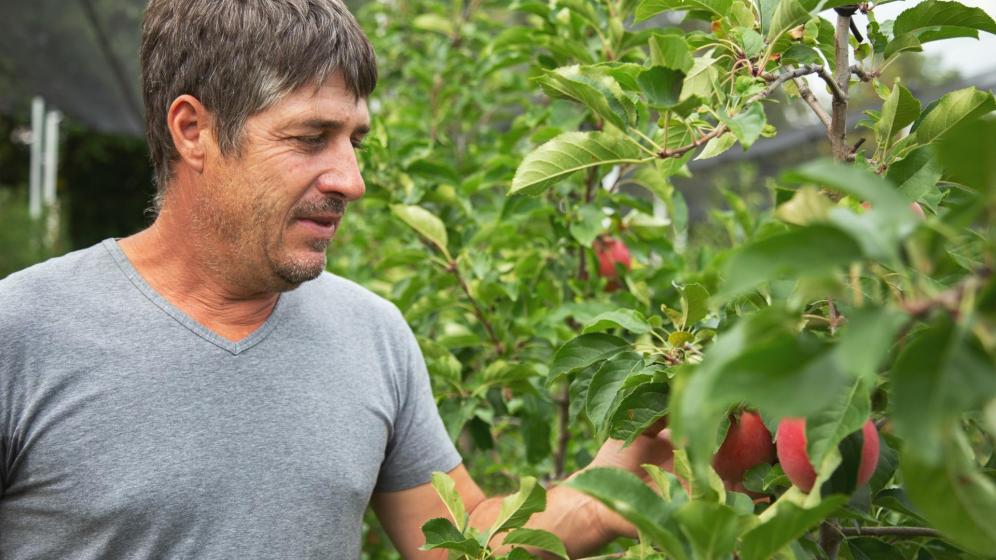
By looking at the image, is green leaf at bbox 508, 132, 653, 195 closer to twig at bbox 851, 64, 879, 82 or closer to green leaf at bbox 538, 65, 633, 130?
green leaf at bbox 538, 65, 633, 130

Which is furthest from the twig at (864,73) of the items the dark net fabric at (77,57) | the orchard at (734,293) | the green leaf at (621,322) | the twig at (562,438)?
the dark net fabric at (77,57)

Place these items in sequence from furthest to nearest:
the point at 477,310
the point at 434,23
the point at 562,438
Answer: the point at 434,23 → the point at 562,438 → the point at 477,310

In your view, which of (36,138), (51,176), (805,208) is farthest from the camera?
(51,176)

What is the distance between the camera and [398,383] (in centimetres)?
160

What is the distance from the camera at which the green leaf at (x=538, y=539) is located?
94cm

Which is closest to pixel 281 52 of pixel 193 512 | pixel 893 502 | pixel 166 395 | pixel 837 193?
pixel 166 395

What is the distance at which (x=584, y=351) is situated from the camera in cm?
109

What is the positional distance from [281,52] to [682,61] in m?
0.67

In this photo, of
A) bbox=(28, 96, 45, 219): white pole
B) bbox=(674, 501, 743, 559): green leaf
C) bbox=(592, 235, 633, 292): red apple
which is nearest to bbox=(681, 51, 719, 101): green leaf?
bbox=(674, 501, 743, 559): green leaf

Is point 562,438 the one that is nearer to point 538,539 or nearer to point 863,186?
point 538,539

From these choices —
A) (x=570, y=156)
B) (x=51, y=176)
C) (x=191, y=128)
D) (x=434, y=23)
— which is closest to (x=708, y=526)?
(x=570, y=156)

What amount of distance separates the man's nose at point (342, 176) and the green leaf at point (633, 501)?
2.72 ft

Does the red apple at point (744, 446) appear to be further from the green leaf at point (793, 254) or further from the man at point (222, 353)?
the green leaf at point (793, 254)

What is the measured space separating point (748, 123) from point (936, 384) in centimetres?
45
